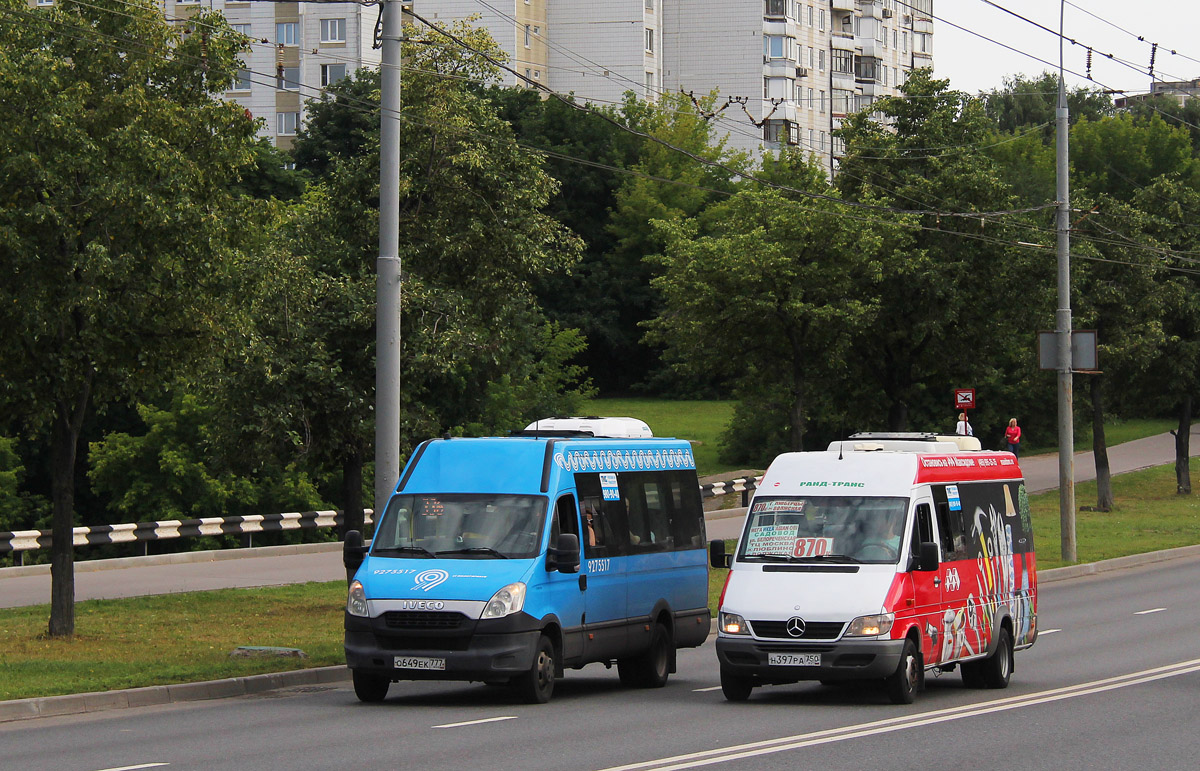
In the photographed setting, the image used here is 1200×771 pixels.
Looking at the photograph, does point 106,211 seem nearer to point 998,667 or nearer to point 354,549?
point 354,549

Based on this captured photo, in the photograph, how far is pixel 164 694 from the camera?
14.9 meters

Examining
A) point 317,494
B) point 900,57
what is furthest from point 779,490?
point 900,57

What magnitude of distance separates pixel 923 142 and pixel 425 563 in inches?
1227

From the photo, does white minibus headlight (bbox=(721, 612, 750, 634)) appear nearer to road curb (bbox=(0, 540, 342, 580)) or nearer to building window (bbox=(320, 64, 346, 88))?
road curb (bbox=(0, 540, 342, 580))

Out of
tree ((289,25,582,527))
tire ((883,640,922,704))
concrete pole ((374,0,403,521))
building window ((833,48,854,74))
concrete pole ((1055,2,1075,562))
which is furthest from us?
building window ((833,48,854,74))

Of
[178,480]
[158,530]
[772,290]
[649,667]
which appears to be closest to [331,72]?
[178,480]

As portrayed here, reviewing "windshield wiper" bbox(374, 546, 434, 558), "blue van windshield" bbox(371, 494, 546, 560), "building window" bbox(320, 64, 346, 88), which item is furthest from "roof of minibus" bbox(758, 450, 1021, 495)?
"building window" bbox(320, 64, 346, 88)

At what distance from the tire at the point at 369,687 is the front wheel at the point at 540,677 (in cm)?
126

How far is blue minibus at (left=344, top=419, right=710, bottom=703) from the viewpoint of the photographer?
14156 millimetres

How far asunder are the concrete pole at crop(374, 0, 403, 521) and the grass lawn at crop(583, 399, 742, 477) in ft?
137

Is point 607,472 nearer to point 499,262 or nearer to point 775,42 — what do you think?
point 499,262

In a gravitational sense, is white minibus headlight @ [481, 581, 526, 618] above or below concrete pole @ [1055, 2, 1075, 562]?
below

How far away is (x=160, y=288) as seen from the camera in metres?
18.7

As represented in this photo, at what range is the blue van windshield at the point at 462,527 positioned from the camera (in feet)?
48.5
